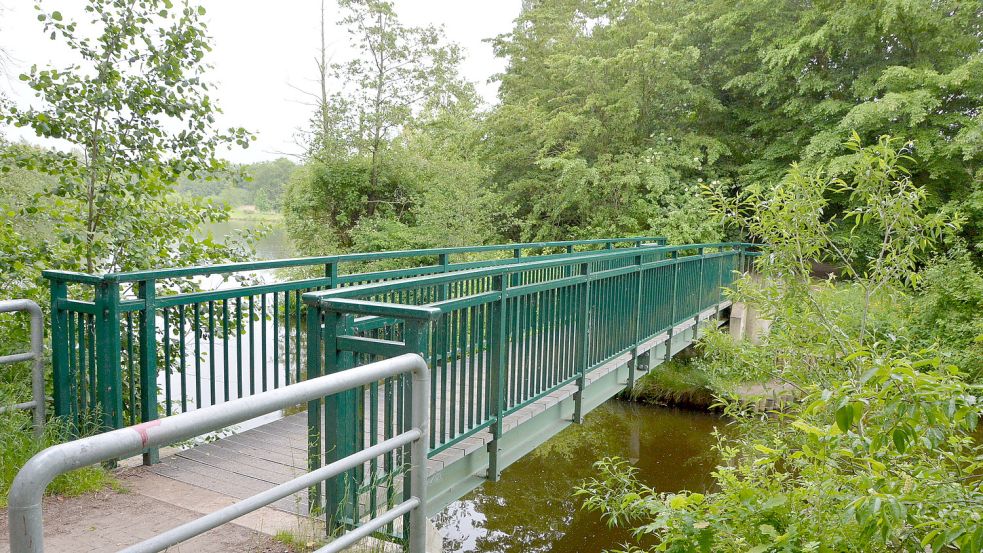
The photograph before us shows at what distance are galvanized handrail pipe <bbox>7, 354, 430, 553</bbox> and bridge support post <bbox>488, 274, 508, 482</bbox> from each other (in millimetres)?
1724

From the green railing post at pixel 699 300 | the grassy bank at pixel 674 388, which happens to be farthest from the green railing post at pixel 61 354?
the grassy bank at pixel 674 388

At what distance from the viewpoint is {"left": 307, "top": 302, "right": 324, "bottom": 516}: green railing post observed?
309cm

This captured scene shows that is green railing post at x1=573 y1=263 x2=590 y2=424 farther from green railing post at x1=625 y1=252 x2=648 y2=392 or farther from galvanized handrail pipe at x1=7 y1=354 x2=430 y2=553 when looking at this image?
galvanized handrail pipe at x1=7 y1=354 x2=430 y2=553

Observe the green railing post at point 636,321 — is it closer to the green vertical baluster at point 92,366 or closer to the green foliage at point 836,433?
the green foliage at point 836,433

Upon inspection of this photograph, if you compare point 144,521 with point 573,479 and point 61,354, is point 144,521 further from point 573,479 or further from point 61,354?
point 573,479

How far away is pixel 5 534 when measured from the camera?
3.11 meters

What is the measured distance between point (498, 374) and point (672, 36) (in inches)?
637

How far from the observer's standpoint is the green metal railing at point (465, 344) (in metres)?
2.99

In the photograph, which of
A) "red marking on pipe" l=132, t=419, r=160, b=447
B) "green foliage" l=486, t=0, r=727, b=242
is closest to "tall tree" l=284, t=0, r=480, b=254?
"green foliage" l=486, t=0, r=727, b=242

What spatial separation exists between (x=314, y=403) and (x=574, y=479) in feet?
25.2

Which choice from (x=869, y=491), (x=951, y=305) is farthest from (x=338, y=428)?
(x=951, y=305)

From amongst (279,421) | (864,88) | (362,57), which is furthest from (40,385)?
(362,57)

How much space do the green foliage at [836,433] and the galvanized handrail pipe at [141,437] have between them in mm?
1795

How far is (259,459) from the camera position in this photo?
4.21 m
